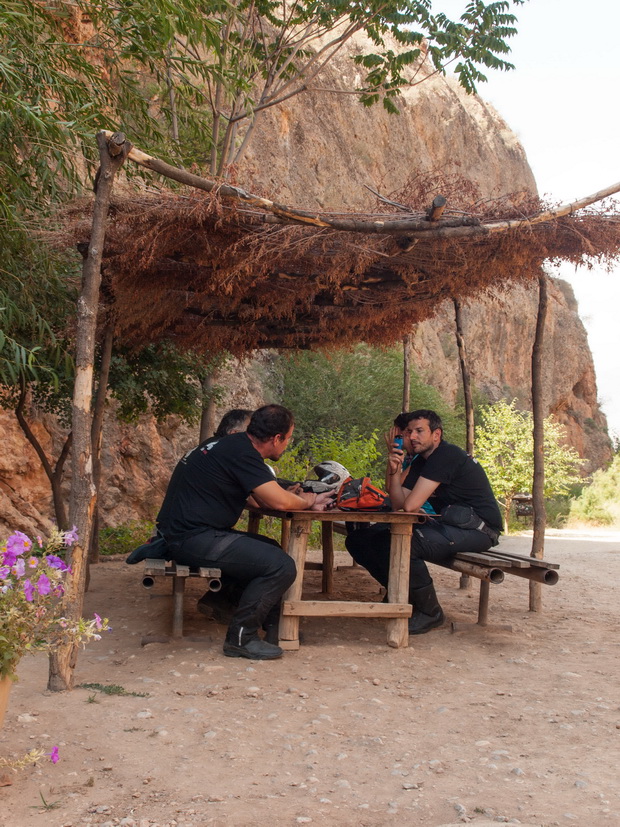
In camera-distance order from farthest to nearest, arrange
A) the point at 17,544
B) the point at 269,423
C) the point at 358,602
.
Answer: the point at 358,602, the point at 269,423, the point at 17,544

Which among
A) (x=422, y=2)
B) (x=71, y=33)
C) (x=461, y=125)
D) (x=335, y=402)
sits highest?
(x=461, y=125)

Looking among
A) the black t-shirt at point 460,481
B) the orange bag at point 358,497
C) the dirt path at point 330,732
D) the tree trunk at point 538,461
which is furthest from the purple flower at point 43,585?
the tree trunk at point 538,461

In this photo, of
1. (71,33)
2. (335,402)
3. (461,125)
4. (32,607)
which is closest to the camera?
(32,607)

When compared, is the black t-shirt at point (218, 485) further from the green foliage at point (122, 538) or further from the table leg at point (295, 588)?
the green foliage at point (122, 538)

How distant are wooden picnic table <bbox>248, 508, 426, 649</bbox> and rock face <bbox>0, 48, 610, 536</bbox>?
6.92 feet

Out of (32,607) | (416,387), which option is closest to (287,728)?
(32,607)

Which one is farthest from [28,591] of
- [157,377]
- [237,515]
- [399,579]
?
[157,377]

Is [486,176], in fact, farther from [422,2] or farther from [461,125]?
[422,2]

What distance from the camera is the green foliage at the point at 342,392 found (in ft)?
61.4

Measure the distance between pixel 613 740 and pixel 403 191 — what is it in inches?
133

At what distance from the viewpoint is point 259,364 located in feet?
65.7

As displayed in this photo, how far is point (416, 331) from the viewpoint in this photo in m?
10.0

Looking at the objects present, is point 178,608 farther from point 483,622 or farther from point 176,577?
point 483,622

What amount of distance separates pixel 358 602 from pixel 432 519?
888mm
